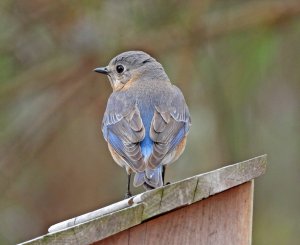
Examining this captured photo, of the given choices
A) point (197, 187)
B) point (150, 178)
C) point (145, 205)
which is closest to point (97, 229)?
point (145, 205)

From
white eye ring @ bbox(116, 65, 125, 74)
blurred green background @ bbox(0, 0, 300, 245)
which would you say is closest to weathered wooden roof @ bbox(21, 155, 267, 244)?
white eye ring @ bbox(116, 65, 125, 74)

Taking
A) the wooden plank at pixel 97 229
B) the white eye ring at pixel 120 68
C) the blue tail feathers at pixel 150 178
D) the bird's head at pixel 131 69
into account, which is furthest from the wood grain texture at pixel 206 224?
the white eye ring at pixel 120 68

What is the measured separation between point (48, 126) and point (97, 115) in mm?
621

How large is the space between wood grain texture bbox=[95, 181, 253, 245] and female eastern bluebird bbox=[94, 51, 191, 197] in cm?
88

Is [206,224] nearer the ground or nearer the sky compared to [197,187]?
nearer the ground

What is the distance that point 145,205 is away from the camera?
4.10 meters

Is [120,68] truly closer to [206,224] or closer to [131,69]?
Result: [131,69]

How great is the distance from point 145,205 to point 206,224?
0.56 meters

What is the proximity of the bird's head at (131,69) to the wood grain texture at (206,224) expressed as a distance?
8.38 feet

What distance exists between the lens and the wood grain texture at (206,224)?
4.25 metres

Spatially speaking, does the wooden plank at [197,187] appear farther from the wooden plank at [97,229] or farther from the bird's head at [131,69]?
the bird's head at [131,69]

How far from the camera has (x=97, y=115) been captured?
8859mm

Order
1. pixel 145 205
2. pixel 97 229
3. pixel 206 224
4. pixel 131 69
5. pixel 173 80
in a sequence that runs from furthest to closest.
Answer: pixel 173 80
pixel 131 69
pixel 206 224
pixel 145 205
pixel 97 229

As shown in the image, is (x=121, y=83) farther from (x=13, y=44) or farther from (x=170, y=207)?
(x=170, y=207)
